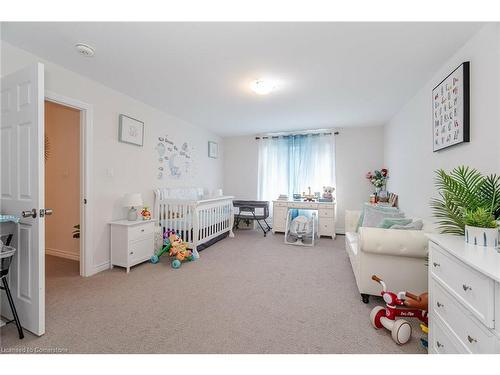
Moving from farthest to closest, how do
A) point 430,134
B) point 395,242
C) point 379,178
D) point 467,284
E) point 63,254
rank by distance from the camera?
point 379,178 → point 63,254 → point 430,134 → point 395,242 → point 467,284

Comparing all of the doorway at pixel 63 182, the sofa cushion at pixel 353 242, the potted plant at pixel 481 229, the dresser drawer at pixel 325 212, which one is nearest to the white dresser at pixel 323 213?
the dresser drawer at pixel 325 212

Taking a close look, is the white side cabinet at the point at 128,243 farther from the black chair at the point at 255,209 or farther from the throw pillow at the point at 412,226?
the throw pillow at the point at 412,226

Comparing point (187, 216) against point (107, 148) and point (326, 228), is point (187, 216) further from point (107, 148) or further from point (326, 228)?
point (326, 228)

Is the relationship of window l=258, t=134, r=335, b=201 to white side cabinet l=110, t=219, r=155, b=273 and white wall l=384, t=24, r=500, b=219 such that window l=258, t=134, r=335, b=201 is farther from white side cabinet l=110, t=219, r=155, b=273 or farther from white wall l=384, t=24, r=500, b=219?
white side cabinet l=110, t=219, r=155, b=273

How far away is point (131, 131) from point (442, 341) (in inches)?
138

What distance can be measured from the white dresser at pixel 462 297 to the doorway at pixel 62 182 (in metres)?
3.81

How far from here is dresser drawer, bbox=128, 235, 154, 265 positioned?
2.64m

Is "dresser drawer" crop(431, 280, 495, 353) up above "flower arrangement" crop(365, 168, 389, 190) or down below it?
below

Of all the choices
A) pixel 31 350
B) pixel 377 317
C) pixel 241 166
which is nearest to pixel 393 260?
pixel 377 317

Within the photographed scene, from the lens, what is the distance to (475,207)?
1208 mm

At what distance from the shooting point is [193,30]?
1.58 m

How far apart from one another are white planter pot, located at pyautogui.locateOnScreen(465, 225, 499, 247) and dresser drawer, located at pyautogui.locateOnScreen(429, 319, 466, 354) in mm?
448

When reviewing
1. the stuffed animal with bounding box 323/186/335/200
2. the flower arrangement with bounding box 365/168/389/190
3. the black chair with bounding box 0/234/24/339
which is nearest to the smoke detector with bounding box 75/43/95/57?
the black chair with bounding box 0/234/24/339
